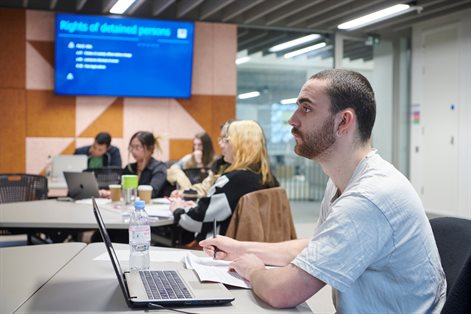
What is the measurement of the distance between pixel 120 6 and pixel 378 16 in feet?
11.4

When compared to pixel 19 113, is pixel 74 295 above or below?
below

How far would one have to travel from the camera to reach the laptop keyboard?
1498mm

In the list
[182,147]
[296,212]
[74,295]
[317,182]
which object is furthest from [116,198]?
[317,182]

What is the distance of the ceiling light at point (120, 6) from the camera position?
6.62 metres

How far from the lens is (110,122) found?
300 inches

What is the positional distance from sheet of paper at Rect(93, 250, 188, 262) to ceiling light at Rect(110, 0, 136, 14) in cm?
502

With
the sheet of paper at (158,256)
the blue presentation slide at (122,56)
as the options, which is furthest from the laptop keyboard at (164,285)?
the blue presentation slide at (122,56)

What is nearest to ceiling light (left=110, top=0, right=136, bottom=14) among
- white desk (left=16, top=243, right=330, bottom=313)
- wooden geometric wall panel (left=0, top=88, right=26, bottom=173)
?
wooden geometric wall panel (left=0, top=88, right=26, bottom=173)

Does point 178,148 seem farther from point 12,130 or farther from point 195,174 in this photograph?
point 195,174

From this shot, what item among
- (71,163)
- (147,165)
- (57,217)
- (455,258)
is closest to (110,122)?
(71,163)

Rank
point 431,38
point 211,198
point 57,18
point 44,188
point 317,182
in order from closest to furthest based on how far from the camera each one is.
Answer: point 211,198, point 44,188, point 57,18, point 431,38, point 317,182

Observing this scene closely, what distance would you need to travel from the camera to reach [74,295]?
1571 millimetres

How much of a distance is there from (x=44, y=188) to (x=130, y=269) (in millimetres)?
2881

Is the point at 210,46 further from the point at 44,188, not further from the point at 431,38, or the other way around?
the point at 44,188
